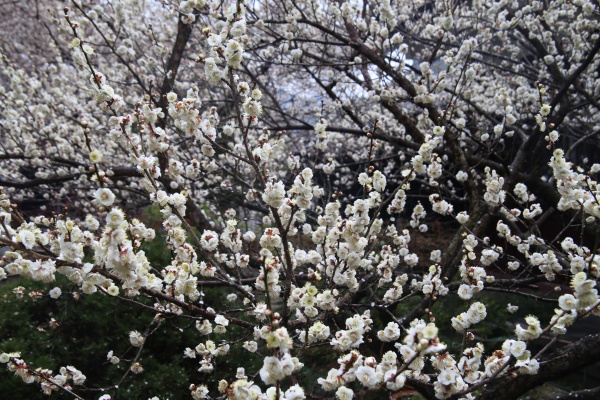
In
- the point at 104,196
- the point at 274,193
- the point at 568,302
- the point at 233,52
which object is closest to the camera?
the point at 104,196

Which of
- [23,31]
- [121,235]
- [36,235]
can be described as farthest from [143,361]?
[23,31]

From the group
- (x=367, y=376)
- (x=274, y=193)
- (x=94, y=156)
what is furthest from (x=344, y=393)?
(x=94, y=156)

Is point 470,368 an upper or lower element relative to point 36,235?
lower

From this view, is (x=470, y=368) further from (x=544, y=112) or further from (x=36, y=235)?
(x=36, y=235)

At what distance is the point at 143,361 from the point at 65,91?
191 inches

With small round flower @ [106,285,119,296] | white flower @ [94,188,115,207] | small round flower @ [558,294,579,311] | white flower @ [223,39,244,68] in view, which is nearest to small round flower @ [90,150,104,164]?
white flower @ [94,188,115,207]

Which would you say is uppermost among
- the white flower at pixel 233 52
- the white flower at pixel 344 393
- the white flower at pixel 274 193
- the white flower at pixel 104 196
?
the white flower at pixel 233 52

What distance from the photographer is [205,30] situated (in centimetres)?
200

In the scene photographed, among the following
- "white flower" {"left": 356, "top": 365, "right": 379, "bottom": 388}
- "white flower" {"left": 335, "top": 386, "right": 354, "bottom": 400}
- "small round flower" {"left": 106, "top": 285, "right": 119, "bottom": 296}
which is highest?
"small round flower" {"left": 106, "top": 285, "right": 119, "bottom": 296}

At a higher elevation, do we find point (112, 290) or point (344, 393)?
point (112, 290)

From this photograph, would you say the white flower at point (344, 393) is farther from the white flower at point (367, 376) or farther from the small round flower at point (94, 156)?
the small round flower at point (94, 156)

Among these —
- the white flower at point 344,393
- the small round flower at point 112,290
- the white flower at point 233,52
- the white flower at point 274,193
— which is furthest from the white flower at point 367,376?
the white flower at point 233,52

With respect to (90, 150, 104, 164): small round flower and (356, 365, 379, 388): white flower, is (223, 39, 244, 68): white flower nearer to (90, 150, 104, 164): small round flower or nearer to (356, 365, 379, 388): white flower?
(90, 150, 104, 164): small round flower

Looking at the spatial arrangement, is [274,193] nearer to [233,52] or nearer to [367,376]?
[233,52]
